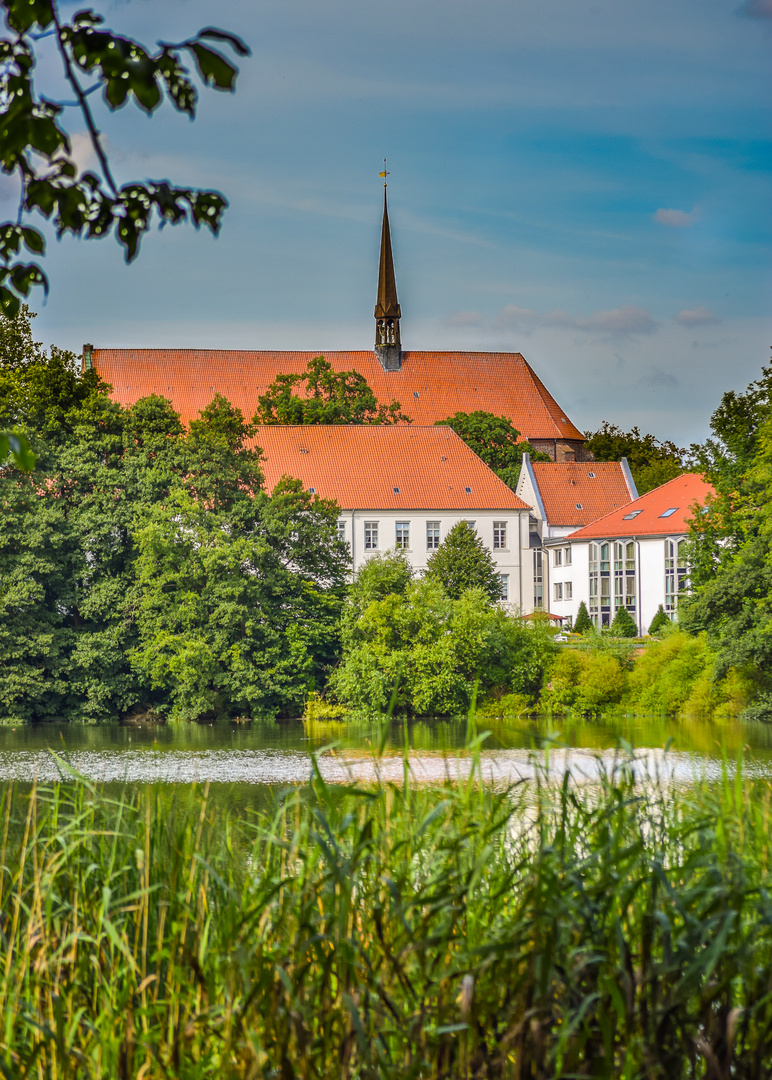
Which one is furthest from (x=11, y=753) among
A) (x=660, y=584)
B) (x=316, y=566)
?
(x=660, y=584)

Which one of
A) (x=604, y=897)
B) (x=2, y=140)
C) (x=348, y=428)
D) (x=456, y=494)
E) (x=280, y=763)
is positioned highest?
(x=348, y=428)

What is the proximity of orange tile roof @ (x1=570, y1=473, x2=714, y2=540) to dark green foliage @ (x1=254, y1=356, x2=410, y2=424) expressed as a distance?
1503 cm

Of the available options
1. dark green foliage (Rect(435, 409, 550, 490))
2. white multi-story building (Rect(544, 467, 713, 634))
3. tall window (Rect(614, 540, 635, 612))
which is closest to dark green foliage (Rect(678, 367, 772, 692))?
white multi-story building (Rect(544, 467, 713, 634))

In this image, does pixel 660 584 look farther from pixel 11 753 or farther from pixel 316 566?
pixel 11 753

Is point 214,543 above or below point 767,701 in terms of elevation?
above

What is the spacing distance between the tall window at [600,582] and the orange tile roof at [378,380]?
19.5m

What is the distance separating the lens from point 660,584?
52.8m

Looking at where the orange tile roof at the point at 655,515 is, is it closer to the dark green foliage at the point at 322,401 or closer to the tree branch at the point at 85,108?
the dark green foliage at the point at 322,401

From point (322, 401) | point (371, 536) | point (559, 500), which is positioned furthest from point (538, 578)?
point (322, 401)

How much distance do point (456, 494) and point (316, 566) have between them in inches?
730

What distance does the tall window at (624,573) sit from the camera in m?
54.0

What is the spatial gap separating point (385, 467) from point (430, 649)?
77.2ft

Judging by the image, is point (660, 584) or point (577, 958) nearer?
point (577, 958)

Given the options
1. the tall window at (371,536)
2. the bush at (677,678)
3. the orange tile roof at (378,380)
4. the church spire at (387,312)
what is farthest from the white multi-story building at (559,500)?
the bush at (677,678)
